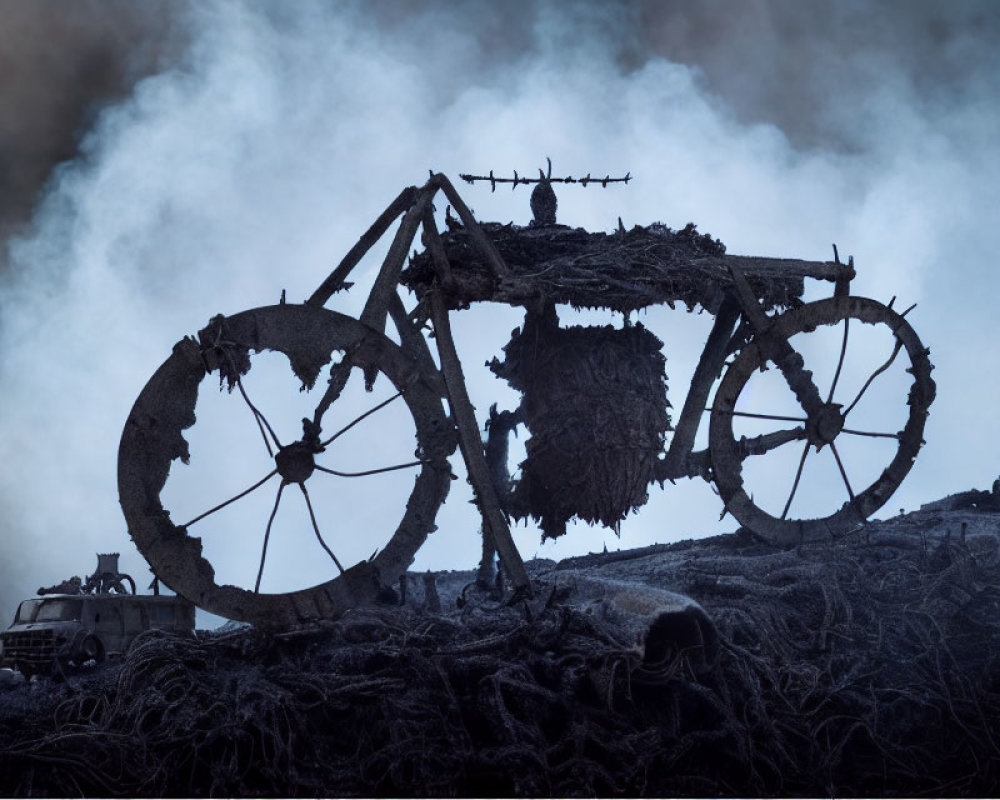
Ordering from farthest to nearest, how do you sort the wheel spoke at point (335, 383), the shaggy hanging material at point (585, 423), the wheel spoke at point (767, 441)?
the wheel spoke at point (767, 441)
the shaggy hanging material at point (585, 423)
the wheel spoke at point (335, 383)

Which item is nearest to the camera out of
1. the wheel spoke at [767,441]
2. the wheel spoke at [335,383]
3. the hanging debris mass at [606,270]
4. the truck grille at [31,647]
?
the wheel spoke at [335,383]

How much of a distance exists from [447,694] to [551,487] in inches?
138

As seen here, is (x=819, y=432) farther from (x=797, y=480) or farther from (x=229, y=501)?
(x=229, y=501)

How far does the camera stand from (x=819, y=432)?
30.3ft

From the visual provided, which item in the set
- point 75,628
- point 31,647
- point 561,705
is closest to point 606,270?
point 561,705

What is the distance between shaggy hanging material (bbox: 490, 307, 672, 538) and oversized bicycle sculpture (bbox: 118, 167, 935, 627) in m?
0.02

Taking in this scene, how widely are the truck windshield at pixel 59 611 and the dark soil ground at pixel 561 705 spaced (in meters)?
1.21

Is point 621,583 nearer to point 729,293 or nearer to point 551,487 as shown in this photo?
point 551,487

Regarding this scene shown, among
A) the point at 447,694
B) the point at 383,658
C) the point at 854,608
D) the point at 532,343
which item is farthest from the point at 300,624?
the point at 854,608

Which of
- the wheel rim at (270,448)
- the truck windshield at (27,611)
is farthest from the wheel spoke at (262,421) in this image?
the truck windshield at (27,611)

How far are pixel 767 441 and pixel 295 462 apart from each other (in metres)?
4.90

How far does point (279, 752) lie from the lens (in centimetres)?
490

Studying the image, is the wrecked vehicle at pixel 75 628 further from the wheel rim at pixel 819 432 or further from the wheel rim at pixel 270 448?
the wheel rim at pixel 819 432

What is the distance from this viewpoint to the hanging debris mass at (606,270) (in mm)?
7926
